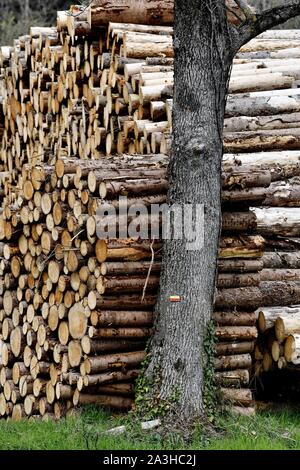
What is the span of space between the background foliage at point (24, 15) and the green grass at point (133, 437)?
23110 mm

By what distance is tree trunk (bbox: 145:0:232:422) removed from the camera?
24.2 feet

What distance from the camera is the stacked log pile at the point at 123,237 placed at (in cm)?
815

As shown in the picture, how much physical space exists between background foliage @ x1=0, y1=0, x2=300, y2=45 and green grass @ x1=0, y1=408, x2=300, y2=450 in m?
23.1

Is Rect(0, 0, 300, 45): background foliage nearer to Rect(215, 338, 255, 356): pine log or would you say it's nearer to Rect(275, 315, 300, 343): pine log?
Rect(275, 315, 300, 343): pine log

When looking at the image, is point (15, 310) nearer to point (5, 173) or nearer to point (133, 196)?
point (133, 196)

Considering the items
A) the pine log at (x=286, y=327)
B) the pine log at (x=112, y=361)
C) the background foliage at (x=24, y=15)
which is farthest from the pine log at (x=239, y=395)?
the background foliage at (x=24, y=15)

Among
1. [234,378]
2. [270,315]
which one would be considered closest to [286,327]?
[270,315]

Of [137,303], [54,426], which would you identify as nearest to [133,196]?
[137,303]

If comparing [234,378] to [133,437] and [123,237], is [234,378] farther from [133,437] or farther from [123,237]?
[123,237]

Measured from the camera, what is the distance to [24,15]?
1320 inches

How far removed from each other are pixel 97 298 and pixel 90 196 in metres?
0.97

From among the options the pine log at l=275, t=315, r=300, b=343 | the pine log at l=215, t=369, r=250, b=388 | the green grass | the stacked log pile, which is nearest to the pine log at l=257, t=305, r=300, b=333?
the pine log at l=275, t=315, r=300, b=343

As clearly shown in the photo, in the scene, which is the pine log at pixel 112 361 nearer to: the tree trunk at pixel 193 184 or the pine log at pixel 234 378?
the tree trunk at pixel 193 184

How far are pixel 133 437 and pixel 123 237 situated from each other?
188 centimetres
